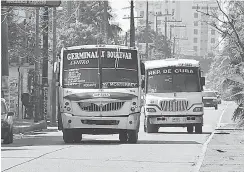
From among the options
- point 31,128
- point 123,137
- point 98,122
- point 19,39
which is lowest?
point 31,128

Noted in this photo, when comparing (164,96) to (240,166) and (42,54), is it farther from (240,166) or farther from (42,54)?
(240,166)

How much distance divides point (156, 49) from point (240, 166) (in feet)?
363

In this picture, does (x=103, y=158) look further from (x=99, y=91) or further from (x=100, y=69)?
(x=100, y=69)

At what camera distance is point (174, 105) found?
35.4 meters

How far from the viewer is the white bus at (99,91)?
26.1m

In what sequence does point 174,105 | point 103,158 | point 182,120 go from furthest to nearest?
point 174,105 < point 182,120 < point 103,158

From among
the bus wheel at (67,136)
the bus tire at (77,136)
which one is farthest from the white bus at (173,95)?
the bus wheel at (67,136)

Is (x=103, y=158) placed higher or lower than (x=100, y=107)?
lower

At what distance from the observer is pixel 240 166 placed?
59.0 feet

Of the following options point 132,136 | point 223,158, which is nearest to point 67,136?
point 132,136

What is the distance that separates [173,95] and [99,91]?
963 cm

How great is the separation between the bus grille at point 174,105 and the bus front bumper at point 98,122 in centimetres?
923

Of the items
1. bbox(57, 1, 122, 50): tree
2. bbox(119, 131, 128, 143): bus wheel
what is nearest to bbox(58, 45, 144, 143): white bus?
bbox(119, 131, 128, 143): bus wheel

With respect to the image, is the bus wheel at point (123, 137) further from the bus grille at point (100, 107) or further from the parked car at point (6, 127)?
the parked car at point (6, 127)
